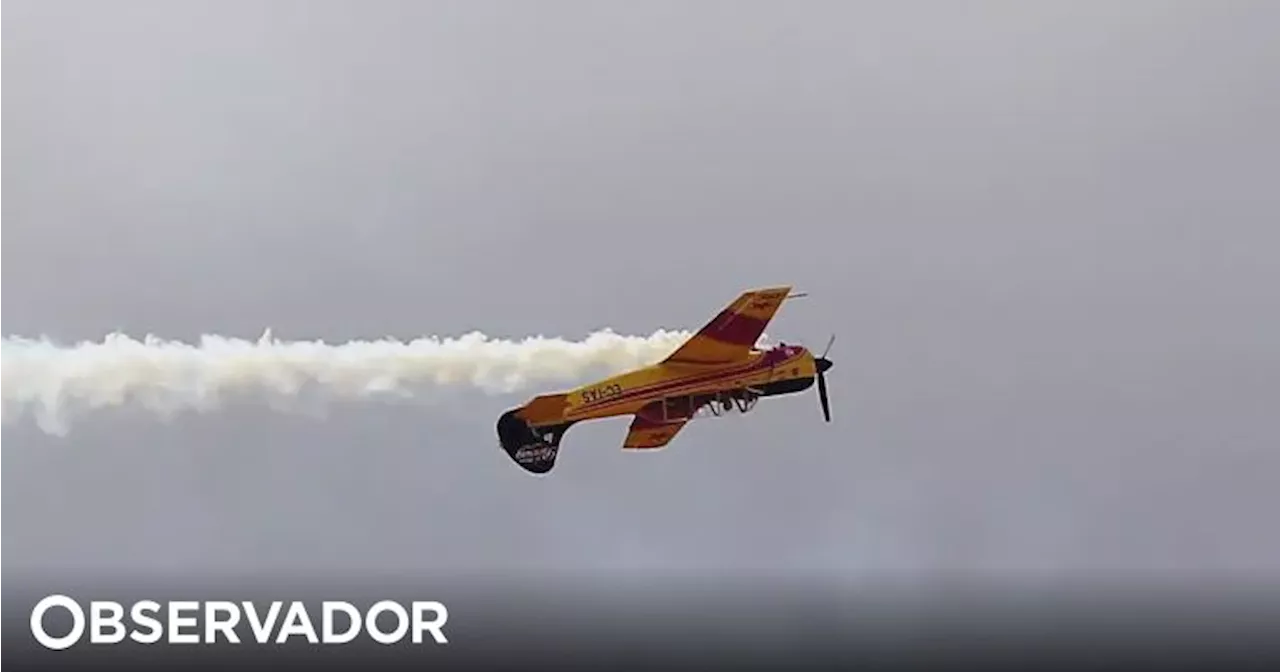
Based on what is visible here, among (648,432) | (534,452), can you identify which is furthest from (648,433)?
(534,452)

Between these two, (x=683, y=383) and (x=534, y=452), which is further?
(x=534, y=452)

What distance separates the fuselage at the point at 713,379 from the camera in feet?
306

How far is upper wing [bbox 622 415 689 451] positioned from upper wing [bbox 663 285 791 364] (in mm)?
3234

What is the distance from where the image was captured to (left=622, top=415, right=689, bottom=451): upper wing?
95.1m

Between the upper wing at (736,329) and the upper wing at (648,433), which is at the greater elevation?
the upper wing at (736,329)

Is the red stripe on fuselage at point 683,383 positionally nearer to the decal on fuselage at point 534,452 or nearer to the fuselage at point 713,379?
the fuselage at point 713,379

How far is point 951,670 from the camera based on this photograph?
192m

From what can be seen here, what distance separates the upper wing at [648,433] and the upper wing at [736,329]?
3.23 m

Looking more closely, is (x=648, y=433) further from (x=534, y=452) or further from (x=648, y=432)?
(x=534, y=452)

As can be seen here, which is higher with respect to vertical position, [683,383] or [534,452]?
[683,383]

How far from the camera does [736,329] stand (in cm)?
9350

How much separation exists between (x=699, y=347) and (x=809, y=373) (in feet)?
17.2

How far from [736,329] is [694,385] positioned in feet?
10.7

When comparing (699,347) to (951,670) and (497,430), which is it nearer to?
(497,430)
